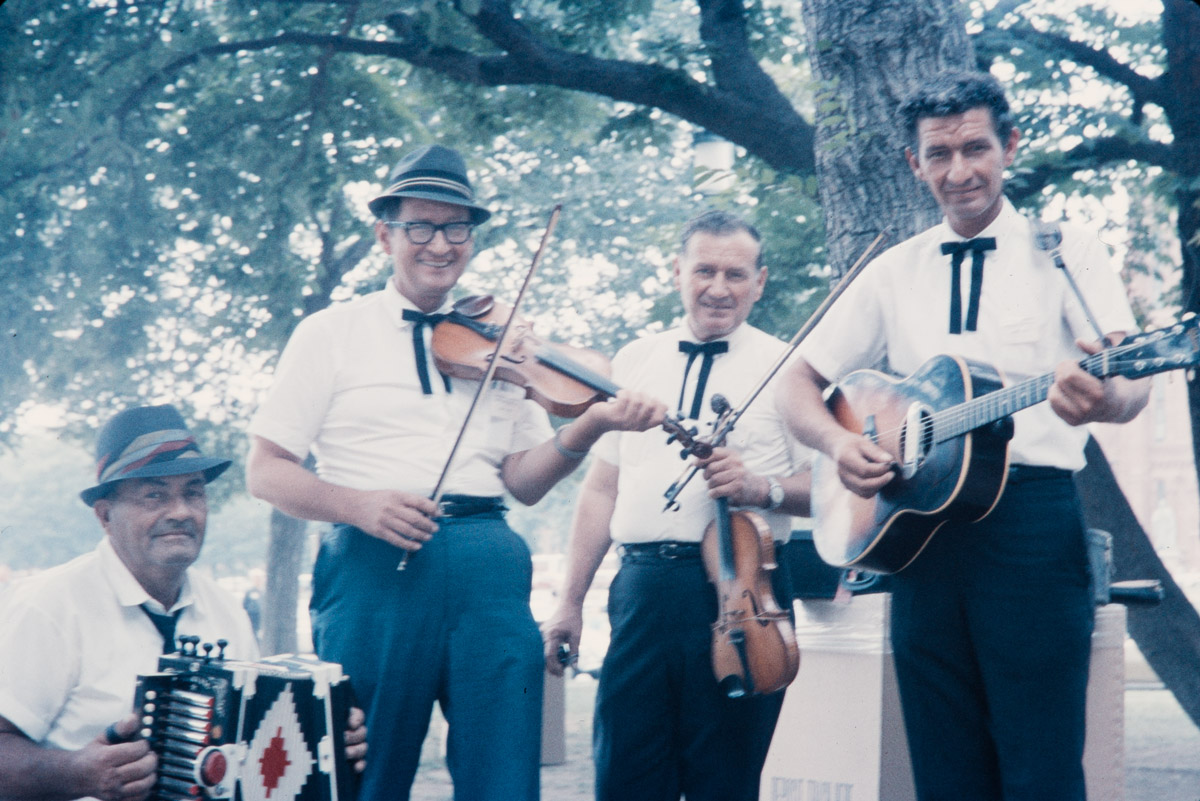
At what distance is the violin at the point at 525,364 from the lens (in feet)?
10.0

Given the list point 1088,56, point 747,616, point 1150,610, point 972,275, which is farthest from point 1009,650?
point 1088,56

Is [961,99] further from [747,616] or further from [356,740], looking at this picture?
[356,740]

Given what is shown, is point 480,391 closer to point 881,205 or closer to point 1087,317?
point 1087,317

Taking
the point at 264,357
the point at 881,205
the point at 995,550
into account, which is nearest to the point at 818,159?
the point at 881,205

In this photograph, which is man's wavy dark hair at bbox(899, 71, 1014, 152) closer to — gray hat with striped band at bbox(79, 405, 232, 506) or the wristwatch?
the wristwatch

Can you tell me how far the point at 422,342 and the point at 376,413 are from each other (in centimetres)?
21

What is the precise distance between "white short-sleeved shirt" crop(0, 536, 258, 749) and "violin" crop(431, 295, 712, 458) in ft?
2.83

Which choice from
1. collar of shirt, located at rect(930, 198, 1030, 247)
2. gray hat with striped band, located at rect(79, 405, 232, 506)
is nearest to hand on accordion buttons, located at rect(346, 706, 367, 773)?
gray hat with striped band, located at rect(79, 405, 232, 506)

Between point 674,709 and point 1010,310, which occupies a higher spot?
point 1010,310

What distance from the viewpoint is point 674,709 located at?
3.14m

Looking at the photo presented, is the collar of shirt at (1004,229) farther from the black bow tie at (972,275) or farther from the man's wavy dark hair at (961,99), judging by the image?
the man's wavy dark hair at (961,99)

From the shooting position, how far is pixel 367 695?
2820 millimetres

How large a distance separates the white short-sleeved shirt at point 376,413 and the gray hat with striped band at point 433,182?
29cm

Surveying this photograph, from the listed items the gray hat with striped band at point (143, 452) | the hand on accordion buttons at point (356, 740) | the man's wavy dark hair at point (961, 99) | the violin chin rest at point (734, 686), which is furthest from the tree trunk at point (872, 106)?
the hand on accordion buttons at point (356, 740)
